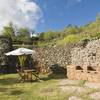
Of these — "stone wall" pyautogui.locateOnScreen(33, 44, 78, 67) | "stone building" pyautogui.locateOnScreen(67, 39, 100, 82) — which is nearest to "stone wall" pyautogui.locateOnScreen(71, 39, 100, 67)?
"stone building" pyautogui.locateOnScreen(67, 39, 100, 82)

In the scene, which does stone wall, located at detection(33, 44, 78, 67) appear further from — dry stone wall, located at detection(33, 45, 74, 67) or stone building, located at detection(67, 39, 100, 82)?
stone building, located at detection(67, 39, 100, 82)

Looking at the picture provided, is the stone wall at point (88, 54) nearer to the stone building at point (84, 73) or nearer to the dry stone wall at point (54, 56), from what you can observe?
the dry stone wall at point (54, 56)

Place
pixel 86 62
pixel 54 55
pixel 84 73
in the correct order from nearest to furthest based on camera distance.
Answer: pixel 84 73
pixel 86 62
pixel 54 55

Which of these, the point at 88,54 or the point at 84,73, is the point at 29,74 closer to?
the point at 84,73

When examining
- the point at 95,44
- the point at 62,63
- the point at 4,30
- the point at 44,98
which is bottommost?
the point at 44,98

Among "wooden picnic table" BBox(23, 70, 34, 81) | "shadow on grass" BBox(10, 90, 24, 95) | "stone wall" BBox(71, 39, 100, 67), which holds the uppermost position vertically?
"stone wall" BBox(71, 39, 100, 67)

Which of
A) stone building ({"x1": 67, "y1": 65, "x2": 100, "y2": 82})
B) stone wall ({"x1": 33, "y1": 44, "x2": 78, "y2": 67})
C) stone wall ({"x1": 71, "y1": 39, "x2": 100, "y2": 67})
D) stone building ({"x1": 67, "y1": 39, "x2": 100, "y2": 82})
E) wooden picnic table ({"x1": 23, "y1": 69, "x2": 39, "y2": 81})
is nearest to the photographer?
stone building ({"x1": 67, "y1": 65, "x2": 100, "y2": 82})

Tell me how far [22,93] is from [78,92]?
238cm

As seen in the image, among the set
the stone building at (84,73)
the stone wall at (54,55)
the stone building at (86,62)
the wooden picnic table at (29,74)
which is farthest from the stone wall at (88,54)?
the wooden picnic table at (29,74)

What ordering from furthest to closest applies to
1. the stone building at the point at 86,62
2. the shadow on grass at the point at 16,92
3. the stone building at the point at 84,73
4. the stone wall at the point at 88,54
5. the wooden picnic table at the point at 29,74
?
the stone wall at the point at 88,54 → the wooden picnic table at the point at 29,74 → the stone building at the point at 86,62 → the stone building at the point at 84,73 → the shadow on grass at the point at 16,92

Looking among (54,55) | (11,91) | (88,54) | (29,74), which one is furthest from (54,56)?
(11,91)

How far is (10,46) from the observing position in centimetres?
2055

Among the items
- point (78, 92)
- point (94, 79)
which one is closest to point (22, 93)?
point (78, 92)

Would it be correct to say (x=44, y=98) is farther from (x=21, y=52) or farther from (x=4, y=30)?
(x=4, y=30)
